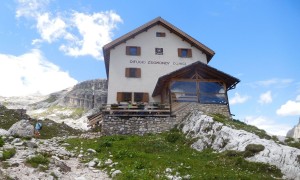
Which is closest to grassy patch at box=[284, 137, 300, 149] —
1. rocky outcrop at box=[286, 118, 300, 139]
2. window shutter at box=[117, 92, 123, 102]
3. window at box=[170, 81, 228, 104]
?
window at box=[170, 81, 228, 104]

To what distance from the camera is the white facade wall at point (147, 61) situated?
3712cm

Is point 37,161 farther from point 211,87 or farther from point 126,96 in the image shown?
point 126,96

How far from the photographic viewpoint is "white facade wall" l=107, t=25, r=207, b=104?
3712cm

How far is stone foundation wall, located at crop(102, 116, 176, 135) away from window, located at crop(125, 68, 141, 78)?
8.03 meters

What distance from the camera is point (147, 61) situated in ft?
126

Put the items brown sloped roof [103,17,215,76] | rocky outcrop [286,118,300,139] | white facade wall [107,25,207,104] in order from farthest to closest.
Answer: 1. rocky outcrop [286,118,300,139]
2. brown sloped roof [103,17,215,76]
3. white facade wall [107,25,207,104]

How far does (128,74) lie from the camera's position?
37438mm

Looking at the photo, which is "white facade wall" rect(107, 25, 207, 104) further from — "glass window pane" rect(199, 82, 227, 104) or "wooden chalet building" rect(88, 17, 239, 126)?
"glass window pane" rect(199, 82, 227, 104)

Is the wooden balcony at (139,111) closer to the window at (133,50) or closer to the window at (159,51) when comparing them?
the window at (133,50)

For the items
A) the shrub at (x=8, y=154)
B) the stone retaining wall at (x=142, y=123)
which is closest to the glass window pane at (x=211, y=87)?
the stone retaining wall at (x=142, y=123)

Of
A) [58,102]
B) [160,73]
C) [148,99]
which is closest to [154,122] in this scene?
[148,99]

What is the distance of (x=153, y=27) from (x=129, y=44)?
4019 millimetres

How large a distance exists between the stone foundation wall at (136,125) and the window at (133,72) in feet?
26.3

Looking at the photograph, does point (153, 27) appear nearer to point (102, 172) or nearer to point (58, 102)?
point (102, 172)
